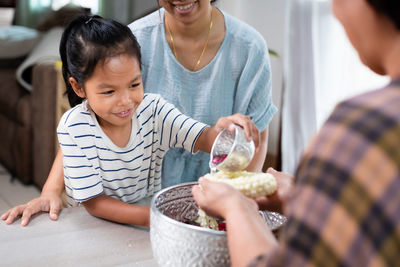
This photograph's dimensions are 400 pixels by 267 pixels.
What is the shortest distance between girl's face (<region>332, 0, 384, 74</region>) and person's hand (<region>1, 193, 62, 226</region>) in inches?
29.7

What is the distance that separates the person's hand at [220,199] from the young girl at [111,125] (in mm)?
319

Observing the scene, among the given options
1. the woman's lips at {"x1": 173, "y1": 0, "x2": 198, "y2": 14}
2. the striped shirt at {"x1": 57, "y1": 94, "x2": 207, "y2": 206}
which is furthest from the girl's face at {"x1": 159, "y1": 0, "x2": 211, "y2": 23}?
the striped shirt at {"x1": 57, "y1": 94, "x2": 207, "y2": 206}

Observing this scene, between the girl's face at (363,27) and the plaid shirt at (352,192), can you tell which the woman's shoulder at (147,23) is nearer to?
the girl's face at (363,27)

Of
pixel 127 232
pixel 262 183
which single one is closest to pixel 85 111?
pixel 127 232

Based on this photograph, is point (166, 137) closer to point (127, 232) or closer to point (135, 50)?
point (135, 50)

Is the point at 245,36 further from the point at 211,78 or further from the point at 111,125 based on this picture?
the point at 111,125

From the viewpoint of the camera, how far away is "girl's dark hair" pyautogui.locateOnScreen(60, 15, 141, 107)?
3.98ft

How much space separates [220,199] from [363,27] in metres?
0.31

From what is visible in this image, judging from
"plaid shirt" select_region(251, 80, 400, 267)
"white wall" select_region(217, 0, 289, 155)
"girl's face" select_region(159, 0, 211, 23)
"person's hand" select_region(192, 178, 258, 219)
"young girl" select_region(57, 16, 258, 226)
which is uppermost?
"plaid shirt" select_region(251, 80, 400, 267)

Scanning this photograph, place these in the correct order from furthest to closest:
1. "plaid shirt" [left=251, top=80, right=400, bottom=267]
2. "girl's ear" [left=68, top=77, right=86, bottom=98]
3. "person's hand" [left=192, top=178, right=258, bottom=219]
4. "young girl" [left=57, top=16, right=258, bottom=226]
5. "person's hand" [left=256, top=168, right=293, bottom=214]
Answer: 1. "girl's ear" [left=68, top=77, right=86, bottom=98]
2. "young girl" [left=57, top=16, right=258, bottom=226]
3. "person's hand" [left=256, top=168, right=293, bottom=214]
4. "person's hand" [left=192, top=178, right=258, bottom=219]
5. "plaid shirt" [left=251, top=80, right=400, bottom=267]

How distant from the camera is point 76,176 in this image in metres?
1.18

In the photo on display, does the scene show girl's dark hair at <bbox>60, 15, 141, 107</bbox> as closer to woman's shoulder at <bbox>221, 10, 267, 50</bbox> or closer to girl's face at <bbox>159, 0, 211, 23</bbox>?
girl's face at <bbox>159, 0, 211, 23</bbox>

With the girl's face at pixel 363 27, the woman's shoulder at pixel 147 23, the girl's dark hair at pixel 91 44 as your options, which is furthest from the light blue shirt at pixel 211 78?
the girl's face at pixel 363 27

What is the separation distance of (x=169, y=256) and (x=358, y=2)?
46 centimetres
